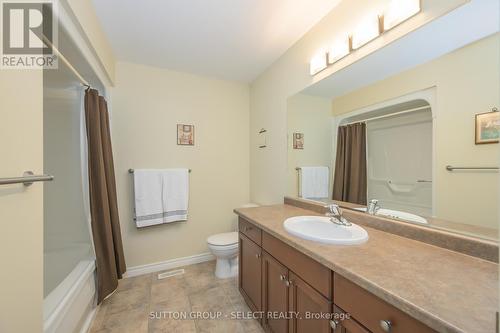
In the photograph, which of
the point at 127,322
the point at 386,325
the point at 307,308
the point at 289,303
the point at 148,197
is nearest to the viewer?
the point at 386,325

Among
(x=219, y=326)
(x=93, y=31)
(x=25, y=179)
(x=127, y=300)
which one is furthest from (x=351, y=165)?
(x=127, y=300)

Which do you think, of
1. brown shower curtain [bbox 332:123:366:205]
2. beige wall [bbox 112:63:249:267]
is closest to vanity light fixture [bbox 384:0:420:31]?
brown shower curtain [bbox 332:123:366:205]

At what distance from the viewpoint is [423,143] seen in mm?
1025

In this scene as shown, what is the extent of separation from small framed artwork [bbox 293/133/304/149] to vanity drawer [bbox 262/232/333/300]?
92 cm

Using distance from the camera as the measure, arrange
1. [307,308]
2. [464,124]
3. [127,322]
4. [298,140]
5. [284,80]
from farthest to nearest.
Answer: [284,80] < [298,140] < [127,322] < [307,308] < [464,124]

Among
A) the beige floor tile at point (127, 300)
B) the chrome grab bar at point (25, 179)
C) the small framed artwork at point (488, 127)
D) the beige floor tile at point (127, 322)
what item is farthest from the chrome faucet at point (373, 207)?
the beige floor tile at point (127, 300)

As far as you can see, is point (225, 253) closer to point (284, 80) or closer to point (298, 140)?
point (298, 140)

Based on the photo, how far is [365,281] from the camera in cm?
67

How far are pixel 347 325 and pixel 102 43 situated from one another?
2429 millimetres

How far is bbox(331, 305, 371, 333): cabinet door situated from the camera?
2.36 ft

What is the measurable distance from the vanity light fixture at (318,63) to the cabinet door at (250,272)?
1.45 m

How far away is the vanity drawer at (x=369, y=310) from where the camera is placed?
0.58m

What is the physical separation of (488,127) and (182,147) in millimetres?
2378

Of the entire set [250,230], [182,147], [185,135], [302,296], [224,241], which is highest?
[185,135]
